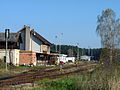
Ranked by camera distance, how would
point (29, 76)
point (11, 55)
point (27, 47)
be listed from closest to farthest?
point (29, 76) < point (11, 55) < point (27, 47)

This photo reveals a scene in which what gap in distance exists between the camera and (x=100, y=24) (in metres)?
68.6

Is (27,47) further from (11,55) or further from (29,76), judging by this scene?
(29,76)

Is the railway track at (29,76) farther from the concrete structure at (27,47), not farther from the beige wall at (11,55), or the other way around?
the concrete structure at (27,47)

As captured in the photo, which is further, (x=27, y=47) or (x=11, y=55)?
(x=27, y=47)

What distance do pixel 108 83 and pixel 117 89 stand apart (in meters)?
0.57

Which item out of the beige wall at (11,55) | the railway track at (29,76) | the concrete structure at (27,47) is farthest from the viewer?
the concrete structure at (27,47)

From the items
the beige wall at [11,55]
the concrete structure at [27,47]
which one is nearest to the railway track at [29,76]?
the beige wall at [11,55]

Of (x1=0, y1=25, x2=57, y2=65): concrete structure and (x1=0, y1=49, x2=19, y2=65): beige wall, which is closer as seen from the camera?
(x1=0, y1=49, x2=19, y2=65): beige wall

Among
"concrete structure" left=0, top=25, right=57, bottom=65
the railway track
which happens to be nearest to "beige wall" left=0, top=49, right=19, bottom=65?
"concrete structure" left=0, top=25, right=57, bottom=65

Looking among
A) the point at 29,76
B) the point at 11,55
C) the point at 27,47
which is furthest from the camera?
the point at 27,47

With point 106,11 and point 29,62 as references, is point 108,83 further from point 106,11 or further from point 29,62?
point 106,11

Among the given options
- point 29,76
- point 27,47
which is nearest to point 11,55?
point 27,47

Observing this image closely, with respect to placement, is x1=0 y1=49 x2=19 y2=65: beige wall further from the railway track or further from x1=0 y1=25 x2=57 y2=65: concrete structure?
the railway track

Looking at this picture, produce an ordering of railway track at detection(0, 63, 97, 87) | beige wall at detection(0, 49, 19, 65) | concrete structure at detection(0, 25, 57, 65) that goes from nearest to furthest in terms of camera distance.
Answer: railway track at detection(0, 63, 97, 87), beige wall at detection(0, 49, 19, 65), concrete structure at detection(0, 25, 57, 65)
